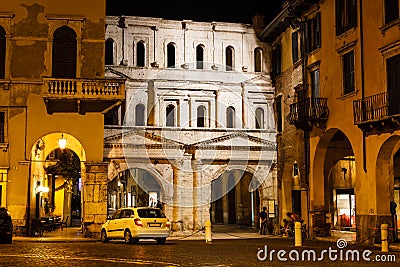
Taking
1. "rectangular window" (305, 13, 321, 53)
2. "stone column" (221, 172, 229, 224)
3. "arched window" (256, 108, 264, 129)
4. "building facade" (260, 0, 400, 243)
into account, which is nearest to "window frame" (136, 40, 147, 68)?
"building facade" (260, 0, 400, 243)

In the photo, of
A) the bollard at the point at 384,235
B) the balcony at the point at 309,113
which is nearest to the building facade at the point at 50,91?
the balcony at the point at 309,113

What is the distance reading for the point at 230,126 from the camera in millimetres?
41969

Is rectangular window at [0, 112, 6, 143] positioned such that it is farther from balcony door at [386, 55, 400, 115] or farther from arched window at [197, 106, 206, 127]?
balcony door at [386, 55, 400, 115]

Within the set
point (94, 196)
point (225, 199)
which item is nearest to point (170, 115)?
point (94, 196)

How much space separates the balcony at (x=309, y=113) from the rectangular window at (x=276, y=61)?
6.54 m

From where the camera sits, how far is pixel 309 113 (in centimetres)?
3041

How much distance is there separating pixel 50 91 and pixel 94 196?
549cm

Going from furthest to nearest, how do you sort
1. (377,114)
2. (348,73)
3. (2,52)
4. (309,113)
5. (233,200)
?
(233,200), (309,113), (2,52), (348,73), (377,114)

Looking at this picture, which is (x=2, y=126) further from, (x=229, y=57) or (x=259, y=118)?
(x=259, y=118)

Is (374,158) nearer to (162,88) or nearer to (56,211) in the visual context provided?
(162,88)

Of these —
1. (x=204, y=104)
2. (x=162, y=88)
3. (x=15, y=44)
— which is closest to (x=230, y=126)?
(x=204, y=104)

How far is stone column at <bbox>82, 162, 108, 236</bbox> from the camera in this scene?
96.3 feet

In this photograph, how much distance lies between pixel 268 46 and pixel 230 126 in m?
6.15

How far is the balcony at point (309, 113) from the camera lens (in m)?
29.7
